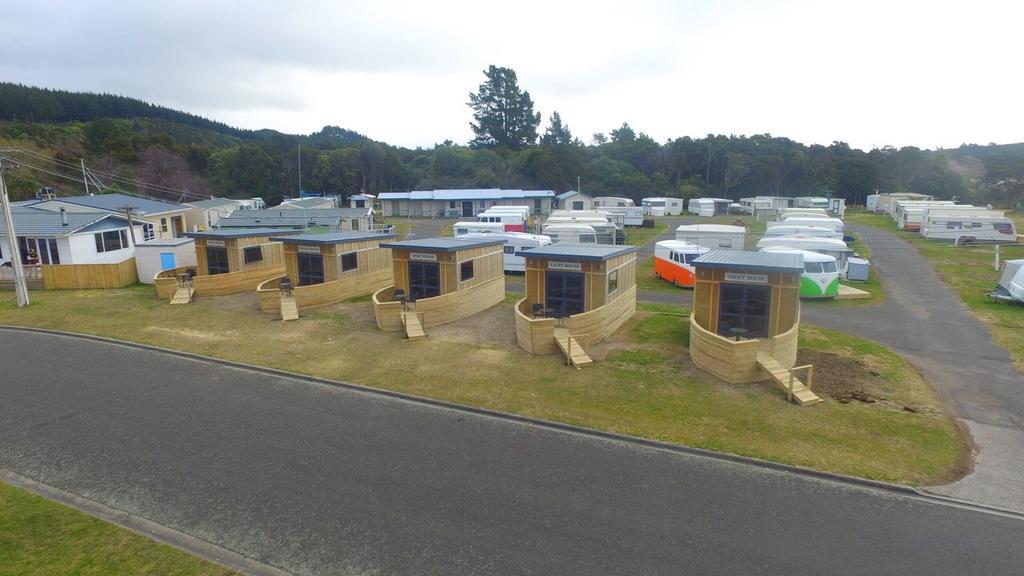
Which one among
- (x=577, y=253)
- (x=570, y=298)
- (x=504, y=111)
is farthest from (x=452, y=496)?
(x=504, y=111)

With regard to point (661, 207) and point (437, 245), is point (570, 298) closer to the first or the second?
point (437, 245)

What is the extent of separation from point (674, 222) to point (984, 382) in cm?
5239

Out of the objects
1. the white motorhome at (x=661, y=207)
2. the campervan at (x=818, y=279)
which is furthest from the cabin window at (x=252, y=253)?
the white motorhome at (x=661, y=207)

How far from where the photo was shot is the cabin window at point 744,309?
672 inches

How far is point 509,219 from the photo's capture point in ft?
167

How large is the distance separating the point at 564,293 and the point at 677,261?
1248cm

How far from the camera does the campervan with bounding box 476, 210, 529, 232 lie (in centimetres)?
4984

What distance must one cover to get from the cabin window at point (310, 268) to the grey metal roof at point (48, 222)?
49.3ft

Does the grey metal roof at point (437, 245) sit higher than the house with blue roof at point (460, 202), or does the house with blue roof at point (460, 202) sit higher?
the house with blue roof at point (460, 202)

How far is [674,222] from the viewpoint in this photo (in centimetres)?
6625

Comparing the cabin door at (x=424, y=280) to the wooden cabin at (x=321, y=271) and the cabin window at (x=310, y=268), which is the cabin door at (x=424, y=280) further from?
the cabin window at (x=310, y=268)

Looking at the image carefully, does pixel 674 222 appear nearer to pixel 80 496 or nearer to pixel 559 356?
pixel 559 356

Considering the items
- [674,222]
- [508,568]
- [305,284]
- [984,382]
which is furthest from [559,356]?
[674,222]

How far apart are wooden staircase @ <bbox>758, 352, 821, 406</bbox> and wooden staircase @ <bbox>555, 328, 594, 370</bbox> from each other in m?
4.91
